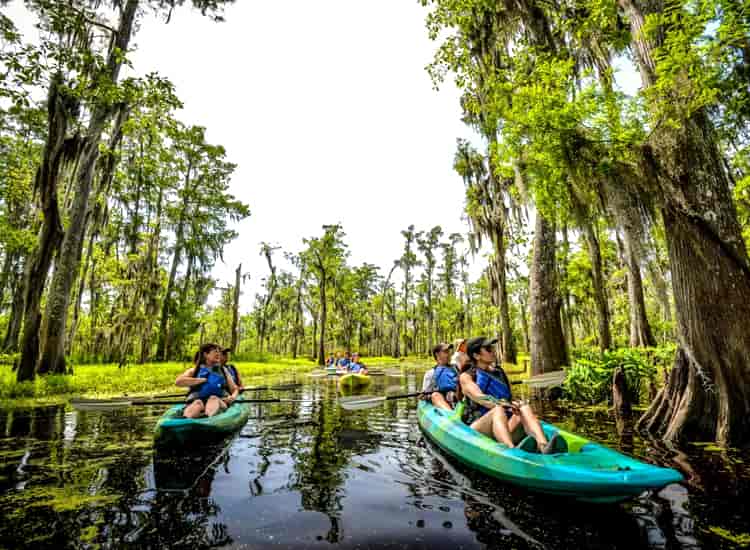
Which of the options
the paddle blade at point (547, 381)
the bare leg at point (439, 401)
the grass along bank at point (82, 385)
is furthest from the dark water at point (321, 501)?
the grass along bank at point (82, 385)

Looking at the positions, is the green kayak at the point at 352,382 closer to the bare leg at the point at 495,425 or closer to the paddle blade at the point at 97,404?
the paddle blade at the point at 97,404

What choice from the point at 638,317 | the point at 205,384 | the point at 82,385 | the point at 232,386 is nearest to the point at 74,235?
the point at 82,385

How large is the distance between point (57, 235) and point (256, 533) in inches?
471

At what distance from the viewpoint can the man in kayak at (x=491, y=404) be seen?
4.47m

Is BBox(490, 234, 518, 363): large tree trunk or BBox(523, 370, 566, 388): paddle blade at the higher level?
BBox(490, 234, 518, 363): large tree trunk

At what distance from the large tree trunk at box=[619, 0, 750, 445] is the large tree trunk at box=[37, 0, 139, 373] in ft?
45.3

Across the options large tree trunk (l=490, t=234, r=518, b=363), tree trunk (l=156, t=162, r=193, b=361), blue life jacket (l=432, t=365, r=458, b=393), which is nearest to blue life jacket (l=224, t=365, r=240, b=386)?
blue life jacket (l=432, t=365, r=458, b=393)

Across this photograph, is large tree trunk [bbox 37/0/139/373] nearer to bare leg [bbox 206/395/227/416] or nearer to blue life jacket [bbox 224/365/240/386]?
blue life jacket [bbox 224/365/240/386]

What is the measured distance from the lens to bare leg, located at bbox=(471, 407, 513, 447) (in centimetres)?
445

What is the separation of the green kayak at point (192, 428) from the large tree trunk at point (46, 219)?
713 centimetres

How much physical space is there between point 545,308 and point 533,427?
7.67 m

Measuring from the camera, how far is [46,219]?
10984 millimetres

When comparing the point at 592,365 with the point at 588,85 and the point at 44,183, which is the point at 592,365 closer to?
the point at 588,85

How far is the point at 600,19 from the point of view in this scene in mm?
8258
